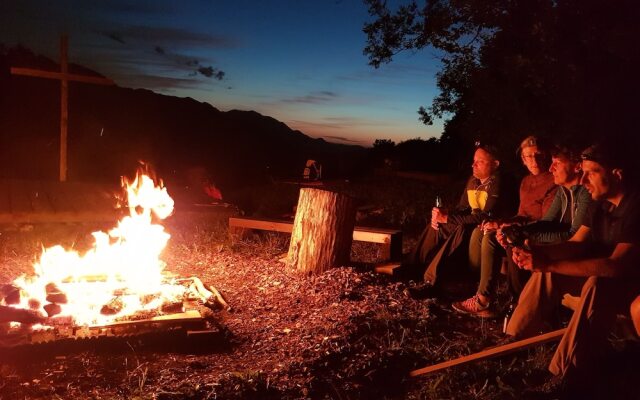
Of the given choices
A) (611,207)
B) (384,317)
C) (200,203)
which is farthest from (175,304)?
(200,203)

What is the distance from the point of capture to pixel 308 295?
216 inches

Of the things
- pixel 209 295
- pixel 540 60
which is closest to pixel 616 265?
pixel 209 295

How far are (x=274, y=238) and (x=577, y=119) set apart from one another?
7267mm

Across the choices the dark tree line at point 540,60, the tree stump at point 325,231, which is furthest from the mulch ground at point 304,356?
the dark tree line at point 540,60

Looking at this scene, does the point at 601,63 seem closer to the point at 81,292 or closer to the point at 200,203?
the point at 200,203

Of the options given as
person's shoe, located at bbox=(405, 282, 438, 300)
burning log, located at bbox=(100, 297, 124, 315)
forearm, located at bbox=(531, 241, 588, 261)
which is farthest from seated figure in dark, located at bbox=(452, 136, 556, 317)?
burning log, located at bbox=(100, 297, 124, 315)

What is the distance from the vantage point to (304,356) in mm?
4098

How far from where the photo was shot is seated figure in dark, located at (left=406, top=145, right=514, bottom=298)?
18.9ft

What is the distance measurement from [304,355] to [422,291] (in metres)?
1.95

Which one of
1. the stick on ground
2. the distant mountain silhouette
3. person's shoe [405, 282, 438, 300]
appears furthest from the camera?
the distant mountain silhouette

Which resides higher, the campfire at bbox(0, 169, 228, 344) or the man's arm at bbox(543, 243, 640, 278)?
the man's arm at bbox(543, 243, 640, 278)

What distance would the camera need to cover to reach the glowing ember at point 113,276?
475 centimetres

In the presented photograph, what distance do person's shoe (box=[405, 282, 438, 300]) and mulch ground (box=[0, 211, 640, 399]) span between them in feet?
0.32

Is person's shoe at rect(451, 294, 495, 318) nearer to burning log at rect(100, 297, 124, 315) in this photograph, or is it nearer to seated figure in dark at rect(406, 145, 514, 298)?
seated figure in dark at rect(406, 145, 514, 298)
